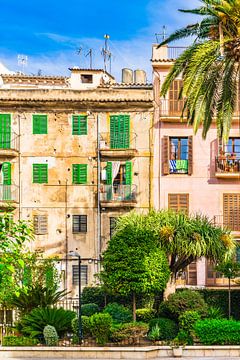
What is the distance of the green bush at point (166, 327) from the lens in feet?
88.4

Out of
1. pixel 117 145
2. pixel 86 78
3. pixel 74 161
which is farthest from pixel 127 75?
pixel 74 161

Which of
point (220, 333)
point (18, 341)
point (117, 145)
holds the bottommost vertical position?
point (18, 341)

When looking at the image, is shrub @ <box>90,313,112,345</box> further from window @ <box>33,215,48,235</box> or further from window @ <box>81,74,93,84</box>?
window @ <box>81,74,93,84</box>

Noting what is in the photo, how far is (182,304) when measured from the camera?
28.6 metres

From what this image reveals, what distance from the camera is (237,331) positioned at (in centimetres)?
2606

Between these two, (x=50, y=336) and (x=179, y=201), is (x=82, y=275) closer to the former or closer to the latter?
(x=179, y=201)

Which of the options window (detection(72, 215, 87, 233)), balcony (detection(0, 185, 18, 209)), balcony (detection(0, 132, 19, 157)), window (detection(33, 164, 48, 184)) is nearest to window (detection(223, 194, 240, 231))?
window (detection(72, 215, 87, 233))

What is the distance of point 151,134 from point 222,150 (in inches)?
151

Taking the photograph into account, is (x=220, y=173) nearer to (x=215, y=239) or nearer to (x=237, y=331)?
(x=215, y=239)

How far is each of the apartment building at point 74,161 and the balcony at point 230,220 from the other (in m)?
3.76

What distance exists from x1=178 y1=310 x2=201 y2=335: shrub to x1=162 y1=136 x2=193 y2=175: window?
14079 millimetres

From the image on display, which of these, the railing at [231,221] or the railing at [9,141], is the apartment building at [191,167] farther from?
the railing at [9,141]

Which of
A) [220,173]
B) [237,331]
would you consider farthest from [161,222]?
[220,173]

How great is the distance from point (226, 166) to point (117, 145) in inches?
231
